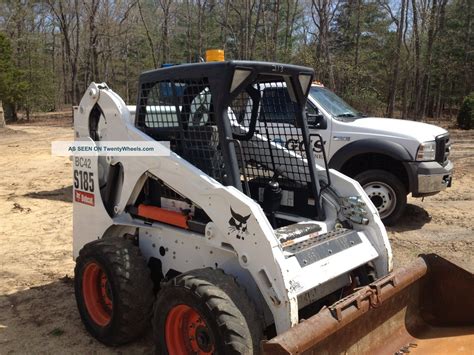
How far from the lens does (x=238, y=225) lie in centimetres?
313

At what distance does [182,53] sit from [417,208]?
36.6m

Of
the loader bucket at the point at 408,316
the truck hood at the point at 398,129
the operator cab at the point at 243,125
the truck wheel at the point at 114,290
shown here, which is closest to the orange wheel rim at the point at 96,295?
the truck wheel at the point at 114,290

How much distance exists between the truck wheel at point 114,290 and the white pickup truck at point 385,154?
12.6 ft

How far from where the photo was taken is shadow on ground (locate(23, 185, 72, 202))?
378 inches

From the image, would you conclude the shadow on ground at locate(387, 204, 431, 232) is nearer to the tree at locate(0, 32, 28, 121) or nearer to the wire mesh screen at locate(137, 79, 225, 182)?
the wire mesh screen at locate(137, 79, 225, 182)

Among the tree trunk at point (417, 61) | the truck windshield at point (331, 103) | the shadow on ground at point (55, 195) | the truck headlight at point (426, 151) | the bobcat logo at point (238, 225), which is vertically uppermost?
the tree trunk at point (417, 61)

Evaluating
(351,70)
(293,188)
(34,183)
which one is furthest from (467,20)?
(293,188)

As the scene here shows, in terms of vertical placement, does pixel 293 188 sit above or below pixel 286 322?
above

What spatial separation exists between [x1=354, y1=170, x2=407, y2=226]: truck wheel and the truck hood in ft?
2.02

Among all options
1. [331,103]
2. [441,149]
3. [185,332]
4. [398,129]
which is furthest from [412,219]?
[185,332]

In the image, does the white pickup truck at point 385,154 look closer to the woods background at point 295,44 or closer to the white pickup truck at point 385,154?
the white pickup truck at point 385,154

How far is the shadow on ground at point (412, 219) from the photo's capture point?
753cm

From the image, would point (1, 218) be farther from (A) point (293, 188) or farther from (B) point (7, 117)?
(B) point (7, 117)

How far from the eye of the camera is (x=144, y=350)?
384 cm
